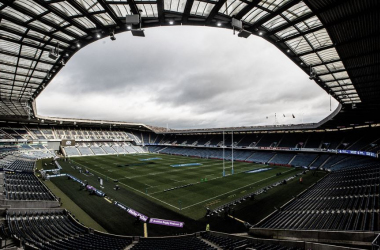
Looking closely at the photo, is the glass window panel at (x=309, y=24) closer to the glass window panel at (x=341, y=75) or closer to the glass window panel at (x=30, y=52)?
the glass window panel at (x=341, y=75)

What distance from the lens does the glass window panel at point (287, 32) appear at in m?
11.8

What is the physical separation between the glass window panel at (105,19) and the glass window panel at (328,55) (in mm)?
14615

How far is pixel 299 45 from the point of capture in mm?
13773

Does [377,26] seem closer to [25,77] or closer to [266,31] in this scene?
[266,31]

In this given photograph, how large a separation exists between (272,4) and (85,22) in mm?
10687

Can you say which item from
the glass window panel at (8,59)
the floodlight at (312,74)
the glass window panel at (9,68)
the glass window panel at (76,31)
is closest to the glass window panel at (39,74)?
the glass window panel at (9,68)

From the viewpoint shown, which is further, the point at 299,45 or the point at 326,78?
the point at 326,78

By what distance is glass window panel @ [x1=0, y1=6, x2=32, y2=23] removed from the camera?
10.4 m

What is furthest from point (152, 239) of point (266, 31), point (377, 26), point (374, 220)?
point (377, 26)

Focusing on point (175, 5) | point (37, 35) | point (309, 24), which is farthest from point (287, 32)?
point (37, 35)

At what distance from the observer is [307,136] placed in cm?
5781

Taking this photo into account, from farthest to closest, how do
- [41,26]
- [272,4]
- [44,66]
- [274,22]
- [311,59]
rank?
1. [44,66]
2. [311,59]
3. [41,26]
4. [274,22]
5. [272,4]

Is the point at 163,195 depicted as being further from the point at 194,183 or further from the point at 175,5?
the point at 175,5

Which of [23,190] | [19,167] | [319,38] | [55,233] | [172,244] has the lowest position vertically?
[172,244]
